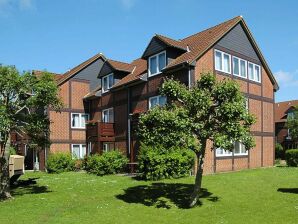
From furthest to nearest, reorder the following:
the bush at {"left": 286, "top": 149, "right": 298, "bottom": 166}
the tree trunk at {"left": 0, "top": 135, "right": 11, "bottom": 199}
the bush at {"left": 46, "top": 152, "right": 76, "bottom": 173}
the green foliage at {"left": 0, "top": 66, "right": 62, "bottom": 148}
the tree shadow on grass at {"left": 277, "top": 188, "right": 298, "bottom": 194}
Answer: the bush at {"left": 46, "top": 152, "right": 76, "bottom": 173}
the bush at {"left": 286, "top": 149, "right": 298, "bottom": 166}
the tree trunk at {"left": 0, "top": 135, "right": 11, "bottom": 199}
the green foliage at {"left": 0, "top": 66, "right": 62, "bottom": 148}
the tree shadow on grass at {"left": 277, "top": 188, "right": 298, "bottom": 194}

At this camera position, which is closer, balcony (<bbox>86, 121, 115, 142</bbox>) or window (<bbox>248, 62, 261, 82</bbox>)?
window (<bbox>248, 62, 261, 82</bbox>)

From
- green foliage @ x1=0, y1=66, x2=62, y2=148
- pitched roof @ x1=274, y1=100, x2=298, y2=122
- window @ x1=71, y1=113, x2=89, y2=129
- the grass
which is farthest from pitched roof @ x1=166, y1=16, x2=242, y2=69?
pitched roof @ x1=274, y1=100, x2=298, y2=122

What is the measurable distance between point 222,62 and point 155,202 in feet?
48.2

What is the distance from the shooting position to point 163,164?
22.6m

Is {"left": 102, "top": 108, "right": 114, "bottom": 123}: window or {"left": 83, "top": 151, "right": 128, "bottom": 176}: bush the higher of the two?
{"left": 102, "top": 108, "right": 114, "bottom": 123}: window

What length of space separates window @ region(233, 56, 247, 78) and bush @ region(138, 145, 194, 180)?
29.4 ft

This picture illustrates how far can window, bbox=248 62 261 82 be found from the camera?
30.7 m

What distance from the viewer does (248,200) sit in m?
15.9

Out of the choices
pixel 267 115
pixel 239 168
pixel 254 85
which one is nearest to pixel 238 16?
pixel 254 85

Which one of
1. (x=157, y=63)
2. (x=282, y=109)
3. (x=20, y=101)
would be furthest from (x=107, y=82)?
(x=282, y=109)

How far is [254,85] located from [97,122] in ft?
44.4

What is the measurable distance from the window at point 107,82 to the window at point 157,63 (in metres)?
6.54

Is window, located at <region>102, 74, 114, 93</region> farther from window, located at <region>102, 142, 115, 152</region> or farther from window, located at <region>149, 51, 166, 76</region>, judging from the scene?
window, located at <region>149, 51, 166, 76</region>

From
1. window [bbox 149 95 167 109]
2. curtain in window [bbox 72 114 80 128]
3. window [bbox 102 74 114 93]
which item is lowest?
curtain in window [bbox 72 114 80 128]
